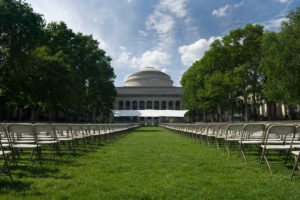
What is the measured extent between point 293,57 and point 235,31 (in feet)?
41.7

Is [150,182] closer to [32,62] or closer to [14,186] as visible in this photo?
[14,186]

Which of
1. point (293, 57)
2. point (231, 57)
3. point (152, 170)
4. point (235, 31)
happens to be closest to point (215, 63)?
point (231, 57)

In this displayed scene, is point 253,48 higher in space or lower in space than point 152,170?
higher

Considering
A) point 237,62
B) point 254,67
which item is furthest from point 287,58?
point 237,62

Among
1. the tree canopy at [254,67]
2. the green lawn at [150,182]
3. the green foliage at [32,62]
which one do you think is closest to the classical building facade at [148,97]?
the tree canopy at [254,67]

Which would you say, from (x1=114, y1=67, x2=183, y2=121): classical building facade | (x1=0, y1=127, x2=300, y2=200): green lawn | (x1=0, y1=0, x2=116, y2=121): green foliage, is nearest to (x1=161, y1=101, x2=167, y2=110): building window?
(x1=114, y1=67, x2=183, y2=121): classical building facade

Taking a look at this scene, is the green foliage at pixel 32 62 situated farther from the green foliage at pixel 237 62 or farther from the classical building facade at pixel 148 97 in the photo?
the classical building facade at pixel 148 97

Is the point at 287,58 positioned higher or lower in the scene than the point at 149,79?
lower

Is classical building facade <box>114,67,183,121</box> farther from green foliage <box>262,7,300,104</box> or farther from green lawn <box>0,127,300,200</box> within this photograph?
green lawn <box>0,127,300,200</box>

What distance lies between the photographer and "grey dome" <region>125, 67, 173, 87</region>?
390 ft

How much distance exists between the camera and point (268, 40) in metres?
Answer: 28.1

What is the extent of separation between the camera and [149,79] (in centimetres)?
11981

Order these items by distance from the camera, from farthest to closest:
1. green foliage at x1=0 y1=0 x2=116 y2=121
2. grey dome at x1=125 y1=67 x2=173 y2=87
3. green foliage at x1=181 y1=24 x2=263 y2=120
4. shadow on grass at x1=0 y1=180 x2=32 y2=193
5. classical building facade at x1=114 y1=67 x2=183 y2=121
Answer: grey dome at x1=125 y1=67 x2=173 y2=87 < classical building facade at x1=114 y1=67 x2=183 y2=121 < green foliage at x1=181 y1=24 x2=263 y2=120 < green foliage at x1=0 y1=0 x2=116 y2=121 < shadow on grass at x1=0 y1=180 x2=32 y2=193

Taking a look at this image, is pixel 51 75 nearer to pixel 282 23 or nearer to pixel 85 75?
pixel 85 75
